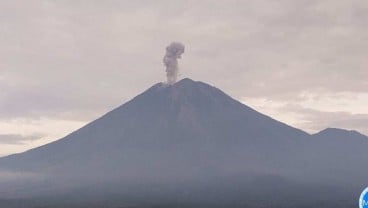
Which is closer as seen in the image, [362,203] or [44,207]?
[362,203]

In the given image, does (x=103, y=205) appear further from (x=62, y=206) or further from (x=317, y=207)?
(x=317, y=207)

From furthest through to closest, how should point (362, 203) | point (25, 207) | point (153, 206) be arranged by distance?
point (25, 207) → point (153, 206) → point (362, 203)

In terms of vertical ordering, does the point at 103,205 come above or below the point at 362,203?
above

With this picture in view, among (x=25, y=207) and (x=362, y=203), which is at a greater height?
(x=25, y=207)

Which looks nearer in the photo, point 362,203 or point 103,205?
point 362,203

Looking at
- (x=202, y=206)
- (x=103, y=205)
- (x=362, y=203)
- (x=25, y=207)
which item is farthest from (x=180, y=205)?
(x=362, y=203)

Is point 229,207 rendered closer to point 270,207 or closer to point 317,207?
point 270,207

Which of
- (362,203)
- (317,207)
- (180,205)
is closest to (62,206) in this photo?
(180,205)


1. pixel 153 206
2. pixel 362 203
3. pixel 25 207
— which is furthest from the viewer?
pixel 25 207

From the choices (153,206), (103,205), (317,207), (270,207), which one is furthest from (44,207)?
(317,207)
